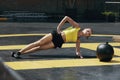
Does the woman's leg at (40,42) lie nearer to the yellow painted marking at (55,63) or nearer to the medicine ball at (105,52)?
the yellow painted marking at (55,63)

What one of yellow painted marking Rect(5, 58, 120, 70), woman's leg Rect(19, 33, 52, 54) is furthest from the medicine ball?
woman's leg Rect(19, 33, 52, 54)

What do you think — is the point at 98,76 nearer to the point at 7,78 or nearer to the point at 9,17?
the point at 7,78

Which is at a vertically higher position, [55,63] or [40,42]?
[40,42]

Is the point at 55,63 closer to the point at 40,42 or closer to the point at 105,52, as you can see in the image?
the point at 40,42

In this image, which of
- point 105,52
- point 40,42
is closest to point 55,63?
point 40,42

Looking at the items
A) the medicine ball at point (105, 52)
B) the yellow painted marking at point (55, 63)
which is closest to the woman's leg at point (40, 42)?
the yellow painted marking at point (55, 63)

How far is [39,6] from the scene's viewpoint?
3434cm

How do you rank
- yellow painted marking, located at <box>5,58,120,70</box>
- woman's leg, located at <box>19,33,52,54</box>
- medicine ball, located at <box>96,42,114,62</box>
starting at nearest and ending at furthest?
yellow painted marking, located at <box>5,58,120,70</box>
medicine ball, located at <box>96,42,114,62</box>
woman's leg, located at <box>19,33,52,54</box>

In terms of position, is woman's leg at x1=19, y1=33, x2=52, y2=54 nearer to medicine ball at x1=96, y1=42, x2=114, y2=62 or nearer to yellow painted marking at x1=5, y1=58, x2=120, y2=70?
yellow painted marking at x1=5, y1=58, x2=120, y2=70

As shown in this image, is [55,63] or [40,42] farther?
[40,42]

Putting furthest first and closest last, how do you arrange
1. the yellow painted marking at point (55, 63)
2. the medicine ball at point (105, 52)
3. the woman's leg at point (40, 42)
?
the woman's leg at point (40, 42) → the medicine ball at point (105, 52) → the yellow painted marking at point (55, 63)

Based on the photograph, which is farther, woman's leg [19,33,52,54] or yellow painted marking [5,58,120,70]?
woman's leg [19,33,52,54]

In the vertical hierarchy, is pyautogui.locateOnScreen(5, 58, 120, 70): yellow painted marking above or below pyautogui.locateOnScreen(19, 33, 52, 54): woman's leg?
below

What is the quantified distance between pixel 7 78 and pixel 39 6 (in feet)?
111
